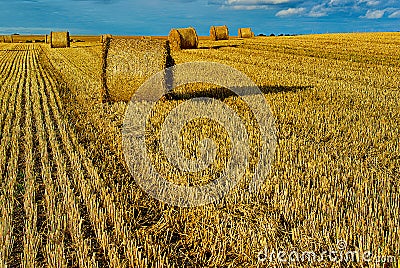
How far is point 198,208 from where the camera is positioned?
3.72 m

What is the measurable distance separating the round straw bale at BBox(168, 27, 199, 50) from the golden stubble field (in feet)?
39.6

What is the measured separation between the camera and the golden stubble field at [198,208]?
10.1ft

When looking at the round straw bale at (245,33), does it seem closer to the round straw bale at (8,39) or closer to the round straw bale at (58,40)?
the round straw bale at (58,40)

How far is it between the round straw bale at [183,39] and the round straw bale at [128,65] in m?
11.4

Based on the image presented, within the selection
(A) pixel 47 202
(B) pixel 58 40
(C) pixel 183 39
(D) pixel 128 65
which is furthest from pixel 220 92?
(B) pixel 58 40

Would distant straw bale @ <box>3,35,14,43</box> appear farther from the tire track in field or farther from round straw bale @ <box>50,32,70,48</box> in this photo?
the tire track in field

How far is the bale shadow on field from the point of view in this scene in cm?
870

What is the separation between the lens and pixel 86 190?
4160mm

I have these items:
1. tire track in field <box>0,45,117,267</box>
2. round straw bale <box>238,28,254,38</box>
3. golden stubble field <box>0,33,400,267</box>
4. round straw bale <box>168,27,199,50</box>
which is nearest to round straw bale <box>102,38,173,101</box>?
golden stubble field <box>0,33,400,267</box>

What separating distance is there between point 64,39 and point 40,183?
23623mm

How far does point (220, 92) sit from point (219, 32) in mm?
18053

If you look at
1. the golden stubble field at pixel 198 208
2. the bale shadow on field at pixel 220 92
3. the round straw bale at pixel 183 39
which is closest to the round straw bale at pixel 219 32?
the round straw bale at pixel 183 39

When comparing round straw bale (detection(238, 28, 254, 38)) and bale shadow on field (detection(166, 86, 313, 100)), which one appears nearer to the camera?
bale shadow on field (detection(166, 86, 313, 100))

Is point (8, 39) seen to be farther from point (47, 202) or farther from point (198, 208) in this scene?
point (198, 208)
